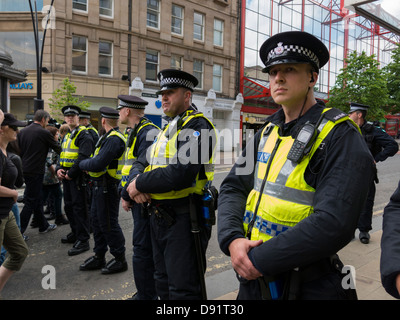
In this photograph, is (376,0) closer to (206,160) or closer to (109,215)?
(206,160)

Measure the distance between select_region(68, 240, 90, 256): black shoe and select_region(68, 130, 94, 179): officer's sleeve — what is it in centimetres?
99

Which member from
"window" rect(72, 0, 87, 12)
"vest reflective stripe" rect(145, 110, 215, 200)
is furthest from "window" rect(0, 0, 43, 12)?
"vest reflective stripe" rect(145, 110, 215, 200)

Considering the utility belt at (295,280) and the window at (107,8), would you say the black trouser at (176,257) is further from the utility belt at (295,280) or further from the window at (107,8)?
the window at (107,8)

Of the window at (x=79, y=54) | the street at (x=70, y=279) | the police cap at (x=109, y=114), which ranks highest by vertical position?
the window at (x=79, y=54)

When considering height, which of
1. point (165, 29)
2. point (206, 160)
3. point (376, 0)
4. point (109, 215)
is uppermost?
point (165, 29)

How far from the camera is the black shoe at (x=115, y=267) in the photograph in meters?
3.97

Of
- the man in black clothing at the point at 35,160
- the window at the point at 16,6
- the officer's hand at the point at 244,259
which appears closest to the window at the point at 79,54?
the window at the point at 16,6

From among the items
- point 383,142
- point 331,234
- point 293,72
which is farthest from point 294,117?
point 383,142

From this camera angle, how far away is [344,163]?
149 cm

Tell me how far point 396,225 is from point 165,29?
21.0 m

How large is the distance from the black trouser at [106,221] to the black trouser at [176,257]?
4.67 feet

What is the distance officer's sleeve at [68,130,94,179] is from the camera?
4.72 metres

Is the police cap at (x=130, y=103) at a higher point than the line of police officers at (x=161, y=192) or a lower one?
higher

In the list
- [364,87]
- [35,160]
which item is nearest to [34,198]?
[35,160]
